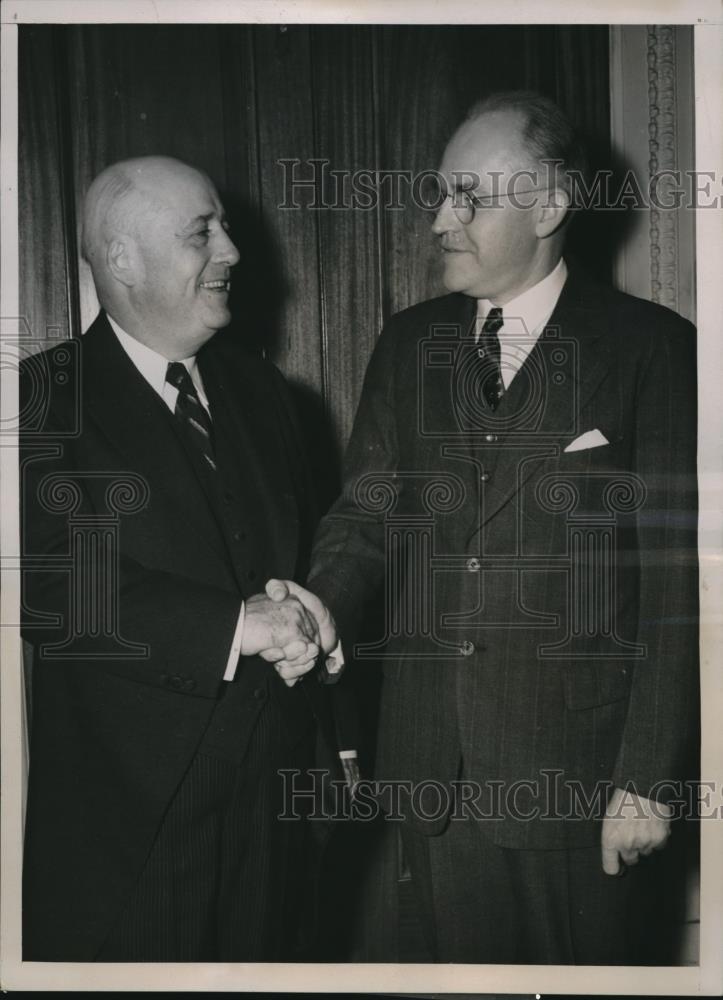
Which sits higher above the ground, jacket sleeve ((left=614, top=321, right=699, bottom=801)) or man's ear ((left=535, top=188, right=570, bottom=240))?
man's ear ((left=535, top=188, right=570, bottom=240))

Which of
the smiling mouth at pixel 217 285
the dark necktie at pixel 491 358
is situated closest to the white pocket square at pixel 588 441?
the dark necktie at pixel 491 358

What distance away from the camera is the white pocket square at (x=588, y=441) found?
1.54 meters

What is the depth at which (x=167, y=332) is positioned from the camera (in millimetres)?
1550

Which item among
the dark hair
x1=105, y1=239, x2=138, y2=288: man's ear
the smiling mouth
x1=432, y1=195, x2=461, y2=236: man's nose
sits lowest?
the smiling mouth

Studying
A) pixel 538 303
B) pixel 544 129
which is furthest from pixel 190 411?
pixel 544 129

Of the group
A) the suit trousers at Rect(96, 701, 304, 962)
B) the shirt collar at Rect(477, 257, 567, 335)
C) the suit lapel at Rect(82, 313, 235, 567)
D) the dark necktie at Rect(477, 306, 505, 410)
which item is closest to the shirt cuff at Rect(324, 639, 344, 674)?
the suit trousers at Rect(96, 701, 304, 962)

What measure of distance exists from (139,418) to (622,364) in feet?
2.33

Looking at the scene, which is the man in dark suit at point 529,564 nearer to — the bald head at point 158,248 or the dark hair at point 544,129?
the dark hair at point 544,129

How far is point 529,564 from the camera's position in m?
1.55

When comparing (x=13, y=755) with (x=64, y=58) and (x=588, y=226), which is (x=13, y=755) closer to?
(x=64, y=58)

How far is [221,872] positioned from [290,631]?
1.24 feet

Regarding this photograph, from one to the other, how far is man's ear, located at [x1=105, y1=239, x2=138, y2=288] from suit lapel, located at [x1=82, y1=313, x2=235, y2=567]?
0.30 ft

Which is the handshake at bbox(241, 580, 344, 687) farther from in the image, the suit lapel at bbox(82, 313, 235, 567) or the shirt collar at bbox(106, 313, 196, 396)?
the shirt collar at bbox(106, 313, 196, 396)

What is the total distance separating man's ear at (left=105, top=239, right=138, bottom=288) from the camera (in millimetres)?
1532
